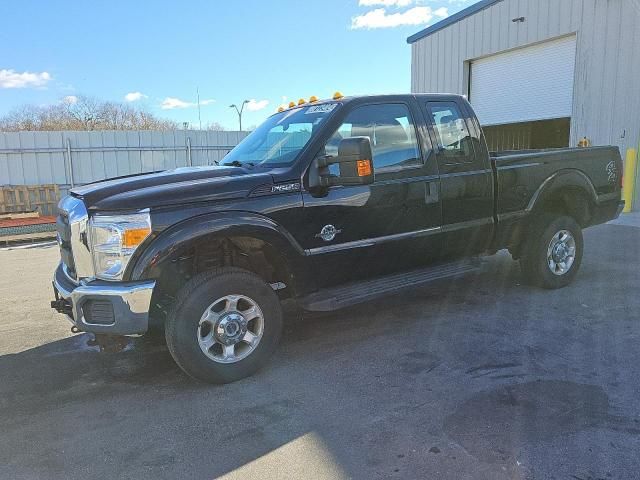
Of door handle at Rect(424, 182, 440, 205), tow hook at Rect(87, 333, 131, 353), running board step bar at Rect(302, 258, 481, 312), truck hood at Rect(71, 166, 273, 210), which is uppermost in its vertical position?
truck hood at Rect(71, 166, 273, 210)

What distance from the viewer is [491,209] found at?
4.94 m

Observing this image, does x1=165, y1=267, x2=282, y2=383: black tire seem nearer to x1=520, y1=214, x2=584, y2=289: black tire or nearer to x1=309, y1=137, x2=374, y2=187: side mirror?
x1=309, y1=137, x2=374, y2=187: side mirror

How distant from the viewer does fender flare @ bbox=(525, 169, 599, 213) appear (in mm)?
5234

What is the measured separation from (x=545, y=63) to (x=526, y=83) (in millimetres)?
758

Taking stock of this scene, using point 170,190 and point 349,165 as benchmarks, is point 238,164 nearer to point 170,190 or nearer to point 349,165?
point 170,190

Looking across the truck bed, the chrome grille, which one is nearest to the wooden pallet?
the chrome grille

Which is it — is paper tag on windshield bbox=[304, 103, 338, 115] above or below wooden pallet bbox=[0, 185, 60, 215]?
above

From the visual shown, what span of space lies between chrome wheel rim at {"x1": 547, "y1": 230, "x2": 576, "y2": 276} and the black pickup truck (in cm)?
11

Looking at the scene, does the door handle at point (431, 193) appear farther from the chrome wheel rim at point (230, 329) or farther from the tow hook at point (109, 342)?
the tow hook at point (109, 342)

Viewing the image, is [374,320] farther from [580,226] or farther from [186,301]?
[580,226]

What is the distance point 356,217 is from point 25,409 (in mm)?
2702

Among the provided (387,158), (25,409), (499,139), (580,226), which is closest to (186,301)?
(25,409)

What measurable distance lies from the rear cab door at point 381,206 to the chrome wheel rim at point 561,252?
1695 millimetres

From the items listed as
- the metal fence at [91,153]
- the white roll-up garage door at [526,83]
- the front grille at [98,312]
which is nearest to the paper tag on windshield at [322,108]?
the front grille at [98,312]
